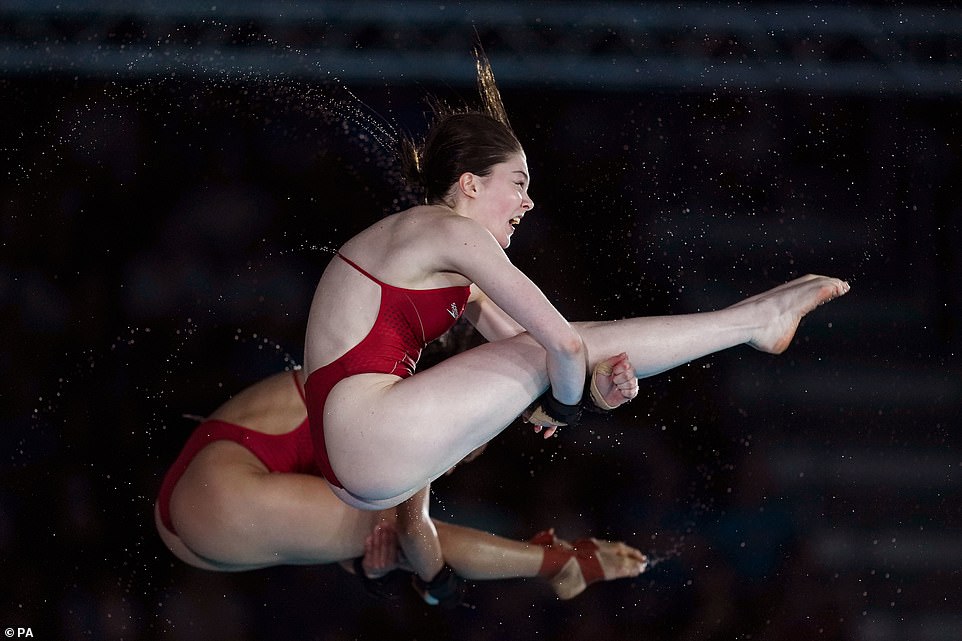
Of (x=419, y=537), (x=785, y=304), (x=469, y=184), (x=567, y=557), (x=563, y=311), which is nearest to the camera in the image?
(x=469, y=184)

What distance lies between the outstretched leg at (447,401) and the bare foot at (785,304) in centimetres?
15

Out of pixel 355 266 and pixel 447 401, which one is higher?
pixel 355 266

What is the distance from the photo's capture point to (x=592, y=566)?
2.90 m

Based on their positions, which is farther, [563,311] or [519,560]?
[563,311]

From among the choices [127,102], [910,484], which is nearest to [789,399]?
[910,484]

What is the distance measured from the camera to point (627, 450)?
3400 millimetres

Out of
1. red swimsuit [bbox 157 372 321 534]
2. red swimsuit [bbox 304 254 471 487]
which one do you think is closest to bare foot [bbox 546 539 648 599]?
red swimsuit [bbox 157 372 321 534]

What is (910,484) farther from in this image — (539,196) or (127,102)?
(127,102)

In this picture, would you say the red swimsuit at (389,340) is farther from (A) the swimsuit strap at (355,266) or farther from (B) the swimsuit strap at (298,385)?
(B) the swimsuit strap at (298,385)

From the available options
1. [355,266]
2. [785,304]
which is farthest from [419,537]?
[785,304]

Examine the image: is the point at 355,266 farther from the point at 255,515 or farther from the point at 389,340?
the point at 255,515

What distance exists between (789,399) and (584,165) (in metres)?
1.11

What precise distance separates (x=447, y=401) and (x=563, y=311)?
5.40ft

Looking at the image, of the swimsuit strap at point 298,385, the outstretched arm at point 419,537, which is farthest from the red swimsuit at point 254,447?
the outstretched arm at point 419,537
